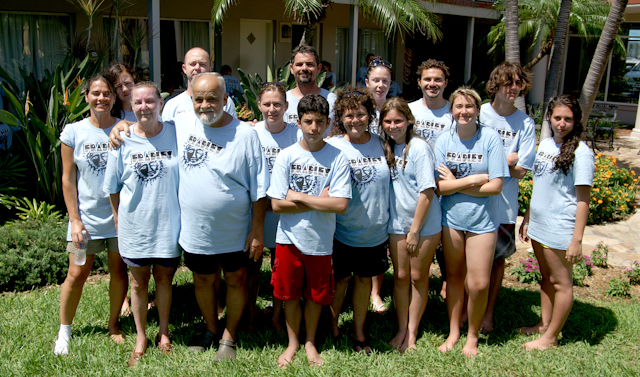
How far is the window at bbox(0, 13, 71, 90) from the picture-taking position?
31.7ft

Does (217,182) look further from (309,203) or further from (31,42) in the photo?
(31,42)

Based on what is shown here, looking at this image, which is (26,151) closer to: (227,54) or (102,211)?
(102,211)

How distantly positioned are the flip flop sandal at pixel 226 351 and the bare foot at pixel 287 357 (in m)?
0.33

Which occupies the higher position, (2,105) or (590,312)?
(2,105)

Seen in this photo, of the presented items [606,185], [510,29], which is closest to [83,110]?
[510,29]

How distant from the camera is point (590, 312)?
4.57 meters

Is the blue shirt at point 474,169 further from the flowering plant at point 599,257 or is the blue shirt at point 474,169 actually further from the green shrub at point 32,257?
the green shrub at point 32,257

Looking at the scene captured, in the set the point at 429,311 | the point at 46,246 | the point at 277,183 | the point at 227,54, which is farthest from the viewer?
the point at 227,54

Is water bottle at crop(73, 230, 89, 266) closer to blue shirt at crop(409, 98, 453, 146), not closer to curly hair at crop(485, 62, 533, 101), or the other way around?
blue shirt at crop(409, 98, 453, 146)

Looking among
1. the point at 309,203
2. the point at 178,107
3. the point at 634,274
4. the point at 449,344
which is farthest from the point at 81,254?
the point at 634,274

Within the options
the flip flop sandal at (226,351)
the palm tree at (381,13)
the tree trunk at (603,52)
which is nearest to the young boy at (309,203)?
the flip flop sandal at (226,351)

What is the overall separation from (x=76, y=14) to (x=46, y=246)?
648cm

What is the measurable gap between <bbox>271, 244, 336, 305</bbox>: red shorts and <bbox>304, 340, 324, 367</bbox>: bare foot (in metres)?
0.32

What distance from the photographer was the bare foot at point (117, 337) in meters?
3.87
